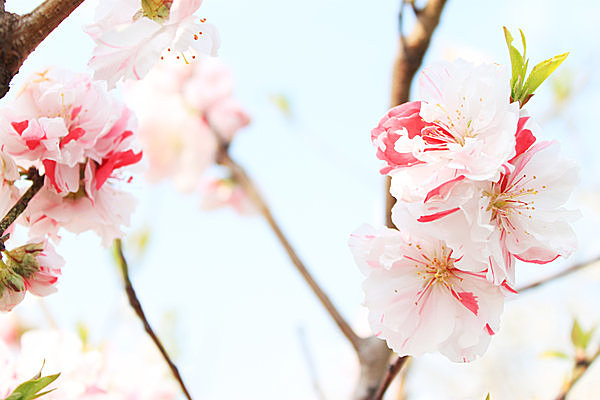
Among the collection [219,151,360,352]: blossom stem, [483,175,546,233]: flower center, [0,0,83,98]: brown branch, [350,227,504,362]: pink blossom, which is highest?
[0,0,83,98]: brown branch

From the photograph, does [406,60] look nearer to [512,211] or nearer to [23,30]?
[512,211]

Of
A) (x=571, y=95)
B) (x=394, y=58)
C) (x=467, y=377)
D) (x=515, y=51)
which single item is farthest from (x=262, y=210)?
(x=467, y=377)

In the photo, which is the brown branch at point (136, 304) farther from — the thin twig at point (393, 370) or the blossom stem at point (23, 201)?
the thin twig at point (393, 370)

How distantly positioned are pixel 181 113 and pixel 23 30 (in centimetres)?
161

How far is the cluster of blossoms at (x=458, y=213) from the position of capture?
1.59 ft

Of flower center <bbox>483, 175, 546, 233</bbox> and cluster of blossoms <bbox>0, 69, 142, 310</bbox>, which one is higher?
cluster of blossoms <bbox>0, 69, 142, 310</bbox>

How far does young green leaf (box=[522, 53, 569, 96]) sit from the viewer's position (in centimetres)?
51

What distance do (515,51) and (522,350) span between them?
287cm

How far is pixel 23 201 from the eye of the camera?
57cm

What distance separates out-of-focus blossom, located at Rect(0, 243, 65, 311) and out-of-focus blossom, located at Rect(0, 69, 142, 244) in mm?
52

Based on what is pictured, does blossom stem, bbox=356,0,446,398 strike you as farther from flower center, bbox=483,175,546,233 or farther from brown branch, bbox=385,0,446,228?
flower center, bbox=483,175,546,233

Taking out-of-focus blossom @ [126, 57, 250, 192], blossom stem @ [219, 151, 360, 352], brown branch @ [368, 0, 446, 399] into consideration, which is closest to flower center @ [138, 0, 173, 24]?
brown branch @ [368, 0, 446, 399]

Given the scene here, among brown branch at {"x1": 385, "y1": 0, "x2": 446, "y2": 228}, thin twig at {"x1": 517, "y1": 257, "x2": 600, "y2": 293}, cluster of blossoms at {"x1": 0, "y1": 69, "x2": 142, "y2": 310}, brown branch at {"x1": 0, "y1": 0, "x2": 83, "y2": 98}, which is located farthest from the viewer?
thin twig at {"x1": 517, "y1": 257, "x2": 600, "y2": 293}

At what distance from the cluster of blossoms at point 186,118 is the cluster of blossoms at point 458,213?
4.74 ft
